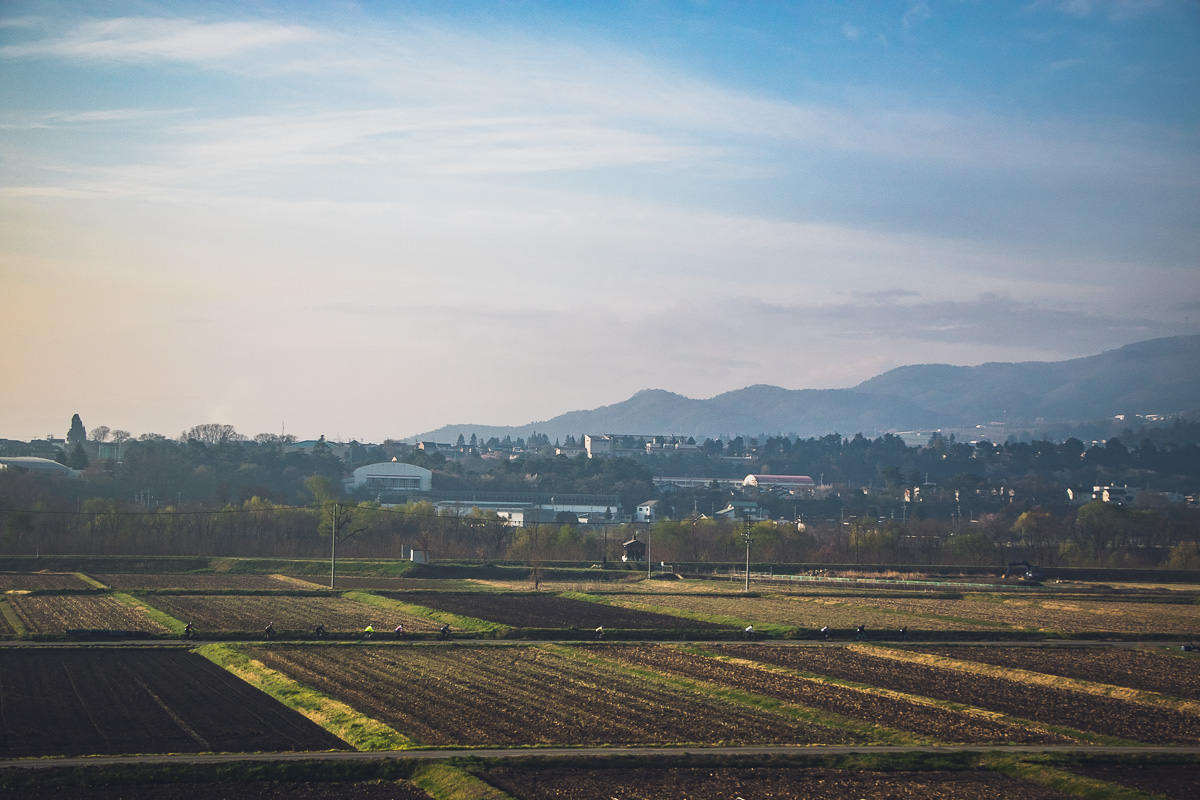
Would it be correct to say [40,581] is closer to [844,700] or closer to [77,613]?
[77,613]

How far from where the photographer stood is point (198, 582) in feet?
247

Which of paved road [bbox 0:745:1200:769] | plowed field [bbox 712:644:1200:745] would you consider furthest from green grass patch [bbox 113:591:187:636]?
plowed field [bbox 712:644:1200:745]

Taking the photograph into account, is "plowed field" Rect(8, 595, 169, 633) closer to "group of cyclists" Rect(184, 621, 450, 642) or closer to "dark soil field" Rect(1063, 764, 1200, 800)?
"group of cyclists" Rect(184, 621, 450, 642)

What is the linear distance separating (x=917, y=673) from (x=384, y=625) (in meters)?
27.0

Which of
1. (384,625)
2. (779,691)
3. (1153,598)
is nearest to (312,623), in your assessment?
(384,625)

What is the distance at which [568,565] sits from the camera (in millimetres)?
95750

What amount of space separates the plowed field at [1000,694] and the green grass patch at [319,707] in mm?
16950

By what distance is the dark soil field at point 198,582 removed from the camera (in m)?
70.8

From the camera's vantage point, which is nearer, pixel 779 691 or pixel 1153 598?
pixel 779 691

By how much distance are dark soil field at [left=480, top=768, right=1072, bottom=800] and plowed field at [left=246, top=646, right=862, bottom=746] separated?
2.49 m

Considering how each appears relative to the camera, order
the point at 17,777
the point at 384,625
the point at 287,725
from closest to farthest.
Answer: the point at 17,777 → the point at 287,725 → the point at 384,625

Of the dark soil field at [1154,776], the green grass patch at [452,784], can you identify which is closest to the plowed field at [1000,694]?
the dark soil field at [1154,776]

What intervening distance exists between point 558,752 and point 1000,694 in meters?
16.4

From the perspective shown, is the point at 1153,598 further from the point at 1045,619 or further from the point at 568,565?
the point at 568,565
